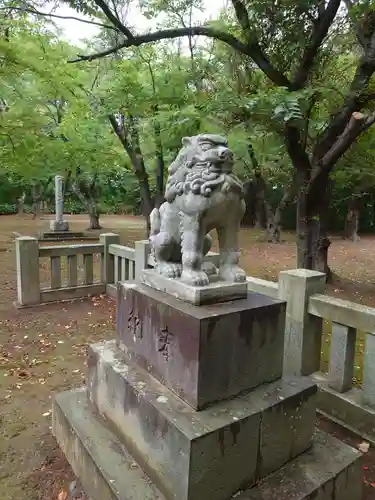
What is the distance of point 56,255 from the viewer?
6266mm

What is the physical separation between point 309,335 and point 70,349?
9.57ft

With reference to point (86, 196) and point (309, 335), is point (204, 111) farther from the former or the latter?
point (86, 196)

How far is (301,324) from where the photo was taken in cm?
345

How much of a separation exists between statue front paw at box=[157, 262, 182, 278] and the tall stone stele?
1 cm

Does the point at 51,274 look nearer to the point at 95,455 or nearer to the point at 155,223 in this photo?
the point at 155,223

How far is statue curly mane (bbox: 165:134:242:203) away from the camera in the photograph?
2166 millimetres

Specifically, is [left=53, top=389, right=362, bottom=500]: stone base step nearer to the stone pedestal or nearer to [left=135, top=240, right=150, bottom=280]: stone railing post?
the stone pedestal

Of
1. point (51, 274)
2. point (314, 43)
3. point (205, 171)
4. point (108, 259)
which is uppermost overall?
point (314, 43)

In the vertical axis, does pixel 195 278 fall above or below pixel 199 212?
below

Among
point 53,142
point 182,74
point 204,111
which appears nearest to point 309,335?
point 204,111

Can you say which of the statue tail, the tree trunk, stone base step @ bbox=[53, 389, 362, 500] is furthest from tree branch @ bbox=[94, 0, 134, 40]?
the tree trunk

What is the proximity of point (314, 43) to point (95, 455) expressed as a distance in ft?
19.4

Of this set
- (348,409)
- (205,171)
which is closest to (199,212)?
(205,171)

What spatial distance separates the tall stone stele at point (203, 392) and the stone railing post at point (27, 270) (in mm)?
3919
